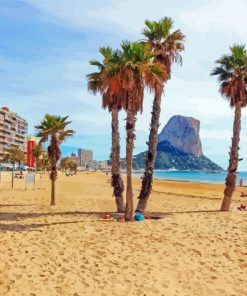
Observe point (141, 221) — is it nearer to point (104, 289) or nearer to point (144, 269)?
point (144, 269)

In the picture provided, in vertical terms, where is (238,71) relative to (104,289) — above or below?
above

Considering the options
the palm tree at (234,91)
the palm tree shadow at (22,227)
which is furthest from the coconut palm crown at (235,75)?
the palm tree shadow at (22,227)

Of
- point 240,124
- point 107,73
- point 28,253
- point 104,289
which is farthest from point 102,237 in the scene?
point 240,124

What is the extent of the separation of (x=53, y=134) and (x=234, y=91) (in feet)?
42.5

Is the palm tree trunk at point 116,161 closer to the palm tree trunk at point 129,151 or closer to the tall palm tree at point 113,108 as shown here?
the tall palm tree at point 113,108

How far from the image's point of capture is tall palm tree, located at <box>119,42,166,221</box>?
19094 millimetres

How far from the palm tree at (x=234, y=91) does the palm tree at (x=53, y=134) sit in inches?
450

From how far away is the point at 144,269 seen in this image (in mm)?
13953

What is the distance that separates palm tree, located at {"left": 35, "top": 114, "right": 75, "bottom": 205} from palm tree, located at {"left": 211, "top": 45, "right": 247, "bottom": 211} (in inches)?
450

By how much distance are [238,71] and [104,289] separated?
17.7m

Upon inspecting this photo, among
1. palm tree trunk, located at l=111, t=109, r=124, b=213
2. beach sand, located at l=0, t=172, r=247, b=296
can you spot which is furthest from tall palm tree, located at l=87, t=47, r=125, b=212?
beach sand, located at l=0, t=172, r=247, b=296

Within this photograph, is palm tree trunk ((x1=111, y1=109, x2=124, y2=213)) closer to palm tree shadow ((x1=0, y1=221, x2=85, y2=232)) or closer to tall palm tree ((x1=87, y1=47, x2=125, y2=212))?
tall palm tree ((x1=87, y1=47, x2=125, y2=212))

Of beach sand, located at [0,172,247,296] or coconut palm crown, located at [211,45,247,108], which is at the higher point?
coconut palm crown, located at [211,45,247,108]

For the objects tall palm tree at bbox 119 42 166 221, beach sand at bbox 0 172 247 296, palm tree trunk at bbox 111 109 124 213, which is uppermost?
tall palm tree at bbox 119 42 166 221
